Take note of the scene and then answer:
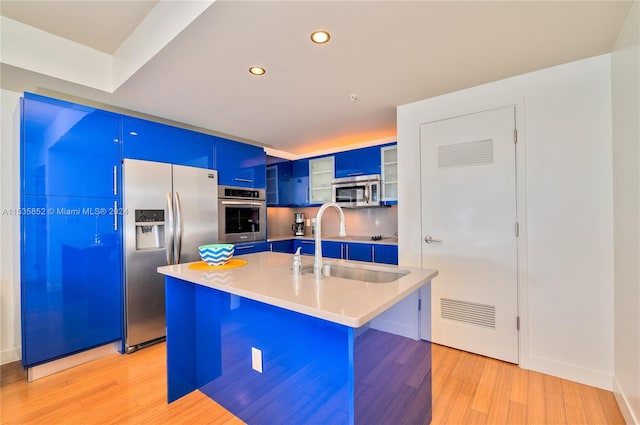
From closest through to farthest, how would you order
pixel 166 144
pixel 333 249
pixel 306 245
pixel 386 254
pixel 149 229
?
pixel 149 229 → pixel 166 144 → pixel 386 254 → pixel 333 249 → pixel 306 245

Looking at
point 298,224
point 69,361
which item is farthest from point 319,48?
point 298,224

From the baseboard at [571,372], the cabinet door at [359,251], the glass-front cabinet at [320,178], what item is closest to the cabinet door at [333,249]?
the cabinet door at [359,251]

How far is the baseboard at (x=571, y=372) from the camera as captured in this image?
1.84 meters

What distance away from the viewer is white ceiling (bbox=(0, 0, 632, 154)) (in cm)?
145

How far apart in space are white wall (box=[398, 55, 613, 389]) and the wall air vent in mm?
225

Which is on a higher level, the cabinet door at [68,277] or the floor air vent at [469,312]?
the cabinet door at [68,277]

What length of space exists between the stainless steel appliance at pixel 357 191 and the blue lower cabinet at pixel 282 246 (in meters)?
0.97

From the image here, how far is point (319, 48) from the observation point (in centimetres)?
175

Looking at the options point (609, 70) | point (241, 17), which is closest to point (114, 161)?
point (241, 17)

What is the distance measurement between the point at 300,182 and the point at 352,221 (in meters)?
1.09

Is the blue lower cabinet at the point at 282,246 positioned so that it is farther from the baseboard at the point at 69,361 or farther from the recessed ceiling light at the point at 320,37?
the recessed ceiling light at the point at 320,37

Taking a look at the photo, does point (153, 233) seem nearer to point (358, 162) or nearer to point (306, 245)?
point (306, 245)

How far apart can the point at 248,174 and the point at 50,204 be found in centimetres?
198

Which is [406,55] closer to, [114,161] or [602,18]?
[602,18]
